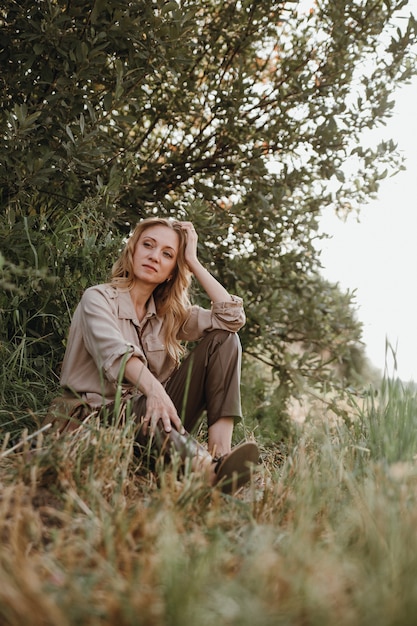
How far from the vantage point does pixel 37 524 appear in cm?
162

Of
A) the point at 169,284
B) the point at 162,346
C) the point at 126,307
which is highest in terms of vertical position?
the point at 169,284

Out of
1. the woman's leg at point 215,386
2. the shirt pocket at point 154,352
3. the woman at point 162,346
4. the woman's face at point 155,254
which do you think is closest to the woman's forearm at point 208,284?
the woman at point 162,346

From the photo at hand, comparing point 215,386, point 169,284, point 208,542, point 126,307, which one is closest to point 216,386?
point 215,386

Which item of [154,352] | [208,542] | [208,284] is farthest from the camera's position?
[208,284]

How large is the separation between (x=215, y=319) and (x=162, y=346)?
31 centimetres

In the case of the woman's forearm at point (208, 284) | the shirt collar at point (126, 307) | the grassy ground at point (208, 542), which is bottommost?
the grassy ground at point (208, 542)

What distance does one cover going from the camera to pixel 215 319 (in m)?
3.25

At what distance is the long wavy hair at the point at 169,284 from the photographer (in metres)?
3.31

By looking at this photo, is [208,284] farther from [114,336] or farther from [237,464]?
[237,464]

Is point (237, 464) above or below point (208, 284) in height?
below

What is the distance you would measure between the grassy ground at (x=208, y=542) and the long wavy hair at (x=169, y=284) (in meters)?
0.97

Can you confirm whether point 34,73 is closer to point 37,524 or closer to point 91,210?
point 91,210

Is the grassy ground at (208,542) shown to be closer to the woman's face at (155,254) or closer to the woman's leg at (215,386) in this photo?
the woman's leg at (215,386)

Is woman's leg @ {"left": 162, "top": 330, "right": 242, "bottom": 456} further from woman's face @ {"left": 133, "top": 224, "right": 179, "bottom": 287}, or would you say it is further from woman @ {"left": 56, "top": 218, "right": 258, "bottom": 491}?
woman's face @ {"left": 133, "top": 224, "right": 179, "bottom": 287}
